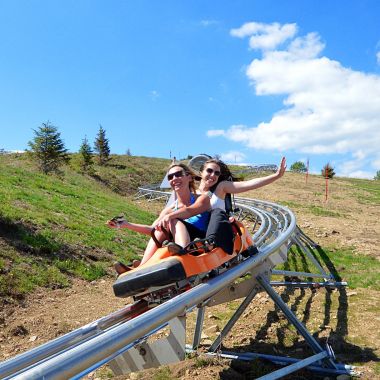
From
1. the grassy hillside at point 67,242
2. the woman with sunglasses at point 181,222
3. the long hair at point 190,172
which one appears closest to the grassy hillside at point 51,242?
the grassy hillside at point 67,242

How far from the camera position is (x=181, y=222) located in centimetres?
437

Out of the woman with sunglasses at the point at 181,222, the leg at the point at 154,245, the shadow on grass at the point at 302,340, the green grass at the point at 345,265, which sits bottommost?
the shadow on grass at the point at 302,340

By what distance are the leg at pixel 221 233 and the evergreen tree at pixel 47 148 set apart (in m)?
30.6

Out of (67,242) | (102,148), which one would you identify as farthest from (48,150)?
(67,242)

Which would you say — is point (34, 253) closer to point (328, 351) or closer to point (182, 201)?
point (182, 201)

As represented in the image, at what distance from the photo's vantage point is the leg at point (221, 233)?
4059 mm

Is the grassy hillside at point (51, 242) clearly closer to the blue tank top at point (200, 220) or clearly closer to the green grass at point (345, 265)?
the blue tank top at point (200, 220)

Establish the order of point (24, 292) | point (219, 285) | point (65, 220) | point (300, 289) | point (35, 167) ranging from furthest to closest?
point (35, 167) < point (65, 220) < point (300, 289) < point (24, 292) < point (219, 285)

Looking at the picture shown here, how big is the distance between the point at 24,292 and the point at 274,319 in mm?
4005

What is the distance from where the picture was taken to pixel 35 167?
34.1m

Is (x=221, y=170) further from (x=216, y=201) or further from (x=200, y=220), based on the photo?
(x=200, y=220)

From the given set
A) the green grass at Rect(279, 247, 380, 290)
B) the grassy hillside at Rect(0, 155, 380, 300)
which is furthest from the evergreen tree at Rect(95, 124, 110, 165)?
the green grass at Rect(279, 247, 380, 290)

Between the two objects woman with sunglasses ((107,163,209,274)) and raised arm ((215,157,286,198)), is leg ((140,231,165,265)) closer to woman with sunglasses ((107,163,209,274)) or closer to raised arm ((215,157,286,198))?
woman with sunglasses ((107,163,209,274))

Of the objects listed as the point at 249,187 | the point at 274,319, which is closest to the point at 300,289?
the point at 274,319
